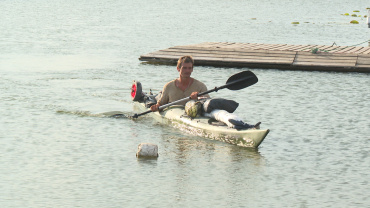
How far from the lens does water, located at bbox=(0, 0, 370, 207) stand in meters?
10.2

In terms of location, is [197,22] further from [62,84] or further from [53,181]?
[53,181]

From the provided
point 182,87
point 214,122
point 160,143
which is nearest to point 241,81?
point 182,87

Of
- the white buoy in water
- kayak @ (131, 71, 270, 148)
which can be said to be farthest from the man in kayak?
the white buoy in water

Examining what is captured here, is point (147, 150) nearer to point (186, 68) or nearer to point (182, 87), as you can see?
point (186, 68)

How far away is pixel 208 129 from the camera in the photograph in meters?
13.4

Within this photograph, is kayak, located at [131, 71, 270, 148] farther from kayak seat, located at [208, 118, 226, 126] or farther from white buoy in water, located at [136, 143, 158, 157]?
white buoy in water, located at [136, 143, 158, 157]

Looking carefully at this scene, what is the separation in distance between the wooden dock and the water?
420mm

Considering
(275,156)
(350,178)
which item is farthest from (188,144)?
(350,178)

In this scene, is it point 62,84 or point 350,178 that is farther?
point 62,84

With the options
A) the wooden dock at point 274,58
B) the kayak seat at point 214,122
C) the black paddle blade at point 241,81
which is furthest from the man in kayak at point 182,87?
the wooden dock at point 274,58

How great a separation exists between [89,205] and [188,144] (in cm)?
401

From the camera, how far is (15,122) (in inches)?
601

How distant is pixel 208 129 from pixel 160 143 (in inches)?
34.5

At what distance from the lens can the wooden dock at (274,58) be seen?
77.9 ft
